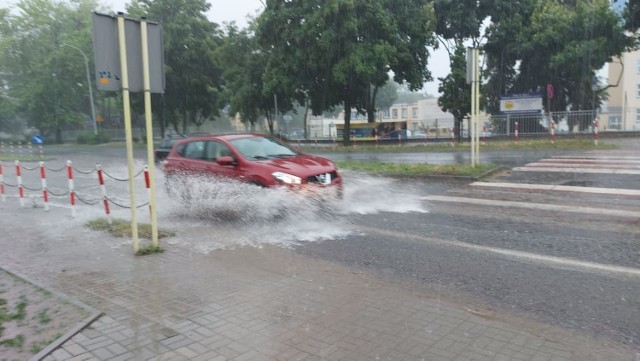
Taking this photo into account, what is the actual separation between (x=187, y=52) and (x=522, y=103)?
25.8 metres

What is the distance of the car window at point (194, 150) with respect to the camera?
33.8ft

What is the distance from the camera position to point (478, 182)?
42.2 ft

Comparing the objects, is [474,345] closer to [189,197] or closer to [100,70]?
[100,70]

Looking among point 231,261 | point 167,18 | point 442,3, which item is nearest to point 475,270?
point 231,261

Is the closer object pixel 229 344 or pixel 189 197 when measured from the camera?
pixel 229 344

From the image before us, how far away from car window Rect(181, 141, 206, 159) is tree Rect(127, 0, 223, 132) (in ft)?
99.2

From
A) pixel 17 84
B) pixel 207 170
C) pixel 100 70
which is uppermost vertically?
pixel 17 84

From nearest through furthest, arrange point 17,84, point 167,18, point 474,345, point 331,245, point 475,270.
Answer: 1. point 474,345
2. point 475,270
3. point 331,245
4. point 167,18
5. point 17,84

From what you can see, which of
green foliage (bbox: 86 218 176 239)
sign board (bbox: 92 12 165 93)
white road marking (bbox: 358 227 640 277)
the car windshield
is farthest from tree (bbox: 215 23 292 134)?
white road marking (bbox: 358 227 640 277)

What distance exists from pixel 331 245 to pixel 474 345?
3.37 meters

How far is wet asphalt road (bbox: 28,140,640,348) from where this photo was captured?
458 centimetres

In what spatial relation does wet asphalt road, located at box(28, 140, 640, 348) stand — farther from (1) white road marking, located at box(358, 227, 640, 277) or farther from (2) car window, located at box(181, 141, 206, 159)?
(2) car window, located at box(181, 141, 206, 159)

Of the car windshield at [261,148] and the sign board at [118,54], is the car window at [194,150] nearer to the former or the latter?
the car windshield at [261,148]

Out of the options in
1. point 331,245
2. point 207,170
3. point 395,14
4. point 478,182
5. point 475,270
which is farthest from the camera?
point 395,14
